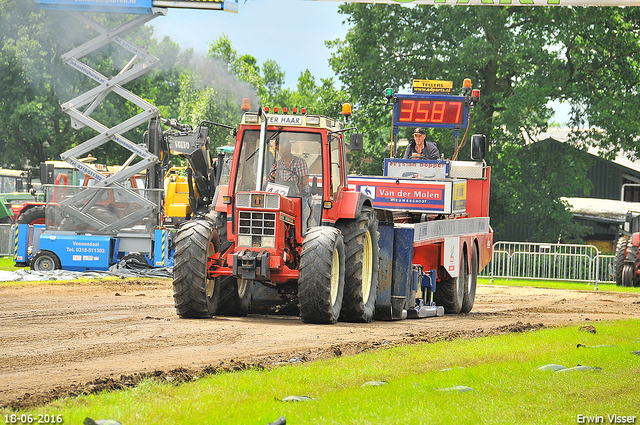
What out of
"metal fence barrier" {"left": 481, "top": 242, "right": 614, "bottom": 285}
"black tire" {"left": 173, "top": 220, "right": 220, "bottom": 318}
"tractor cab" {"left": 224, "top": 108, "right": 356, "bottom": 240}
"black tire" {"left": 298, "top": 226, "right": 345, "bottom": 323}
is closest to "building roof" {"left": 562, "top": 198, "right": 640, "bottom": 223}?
"metal fence barrier" {"left": 481, "top": 242, "right": 614, "bottom": 285}

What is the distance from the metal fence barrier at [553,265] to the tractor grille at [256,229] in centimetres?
1694

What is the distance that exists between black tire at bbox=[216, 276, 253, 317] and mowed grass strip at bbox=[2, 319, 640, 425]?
3.81 m

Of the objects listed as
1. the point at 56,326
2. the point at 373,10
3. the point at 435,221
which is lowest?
the point at 56,326

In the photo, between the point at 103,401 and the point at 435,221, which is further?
the point at 435,221

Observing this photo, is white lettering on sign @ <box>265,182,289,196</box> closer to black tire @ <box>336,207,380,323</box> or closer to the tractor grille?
the tractor grille

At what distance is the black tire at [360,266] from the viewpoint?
1136 centimetres

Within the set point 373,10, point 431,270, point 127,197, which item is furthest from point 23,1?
point 431,270

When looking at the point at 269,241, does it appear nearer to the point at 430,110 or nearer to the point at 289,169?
the point at 289,169

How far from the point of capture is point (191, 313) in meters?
11.1

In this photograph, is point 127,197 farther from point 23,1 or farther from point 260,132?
point 23,1

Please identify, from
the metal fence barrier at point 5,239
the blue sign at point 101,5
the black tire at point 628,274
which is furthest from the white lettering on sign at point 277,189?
the metal fence barrier at point 5,239

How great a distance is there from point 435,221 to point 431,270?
3.17 feet

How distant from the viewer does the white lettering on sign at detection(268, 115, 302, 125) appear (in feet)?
37.5

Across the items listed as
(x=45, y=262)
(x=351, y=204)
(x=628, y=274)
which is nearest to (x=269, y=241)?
(x=351, y=204)
